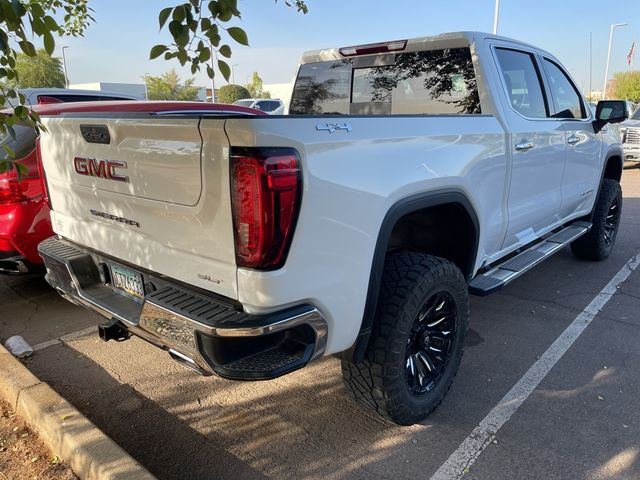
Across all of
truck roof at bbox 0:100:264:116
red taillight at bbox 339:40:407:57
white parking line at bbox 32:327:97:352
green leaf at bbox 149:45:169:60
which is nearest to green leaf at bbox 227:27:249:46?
green leaf at bbox 149:45:169:60

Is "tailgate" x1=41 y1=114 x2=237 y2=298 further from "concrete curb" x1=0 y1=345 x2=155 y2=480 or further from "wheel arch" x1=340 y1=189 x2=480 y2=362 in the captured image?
"concrete curb" x1=0 y1=345 x2=155 y2=480

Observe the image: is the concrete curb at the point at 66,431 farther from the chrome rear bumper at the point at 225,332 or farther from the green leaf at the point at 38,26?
the green leaf at the point at 38,26

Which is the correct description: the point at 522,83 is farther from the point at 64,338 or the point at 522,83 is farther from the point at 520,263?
the point at 64,338

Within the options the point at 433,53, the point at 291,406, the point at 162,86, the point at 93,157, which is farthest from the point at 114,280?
the point at 162,86

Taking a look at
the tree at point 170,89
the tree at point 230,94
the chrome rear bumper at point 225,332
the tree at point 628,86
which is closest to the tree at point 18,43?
the chrome rear bumper at point 225,332

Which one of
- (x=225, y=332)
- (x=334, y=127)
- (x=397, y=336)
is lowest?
(x=397, y=336)

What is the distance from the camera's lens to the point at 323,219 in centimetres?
204

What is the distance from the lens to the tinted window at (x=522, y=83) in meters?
3.60

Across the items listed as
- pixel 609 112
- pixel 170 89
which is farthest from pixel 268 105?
pixel 170 89

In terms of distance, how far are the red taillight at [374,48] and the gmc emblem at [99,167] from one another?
7.39ft

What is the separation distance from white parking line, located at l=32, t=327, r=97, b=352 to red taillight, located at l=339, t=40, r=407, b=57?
115 inches

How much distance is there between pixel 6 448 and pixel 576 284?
480 centimetres

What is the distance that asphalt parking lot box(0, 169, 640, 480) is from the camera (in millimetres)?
2547

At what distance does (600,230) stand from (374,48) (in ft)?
10.9
